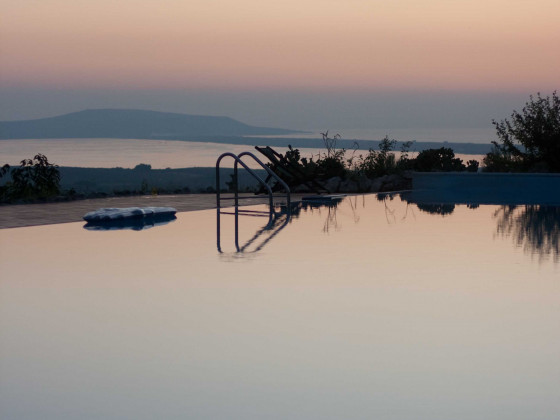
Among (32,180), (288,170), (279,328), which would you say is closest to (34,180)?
(32,180)

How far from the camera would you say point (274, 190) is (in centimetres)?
1972

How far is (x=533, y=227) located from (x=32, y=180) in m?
10.1

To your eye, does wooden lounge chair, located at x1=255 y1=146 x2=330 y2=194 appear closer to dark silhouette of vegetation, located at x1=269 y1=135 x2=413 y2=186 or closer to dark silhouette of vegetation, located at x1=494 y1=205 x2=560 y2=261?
dark silhouette of vegetation, located at x1=269 y1=135 x2=413 y2=186

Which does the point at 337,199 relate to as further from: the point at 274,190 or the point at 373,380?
the point at 373,380

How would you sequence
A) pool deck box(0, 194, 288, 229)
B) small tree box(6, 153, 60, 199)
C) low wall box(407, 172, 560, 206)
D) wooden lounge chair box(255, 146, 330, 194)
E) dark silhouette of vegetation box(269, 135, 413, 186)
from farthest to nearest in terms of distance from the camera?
dark silhouette of vegetation box(269, 135, 413, 186), low wall box(407, 172, 560, 206), wooden lounge chair box(255, 146, 330, 194), small tree box(6, 153, 60, 199), pool deck box(0, 194, 288, 229)

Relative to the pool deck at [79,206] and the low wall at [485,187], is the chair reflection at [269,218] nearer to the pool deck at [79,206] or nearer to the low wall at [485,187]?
the pool deck at [79,206]

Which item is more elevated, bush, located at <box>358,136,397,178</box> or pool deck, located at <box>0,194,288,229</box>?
bush, located at <box>358,136,397,178</box>

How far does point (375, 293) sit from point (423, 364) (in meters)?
2.25

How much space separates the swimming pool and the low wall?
951 cm

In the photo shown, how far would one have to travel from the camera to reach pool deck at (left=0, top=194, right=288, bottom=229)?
13.5m

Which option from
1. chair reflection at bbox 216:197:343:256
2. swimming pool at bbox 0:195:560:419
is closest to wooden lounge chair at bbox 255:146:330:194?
chair reflection at bbox 216:197:343:256

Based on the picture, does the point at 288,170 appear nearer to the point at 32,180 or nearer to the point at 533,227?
the point at 32,180

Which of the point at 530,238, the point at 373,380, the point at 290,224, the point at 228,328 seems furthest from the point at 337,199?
the point at 373,380

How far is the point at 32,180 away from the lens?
17906 mm
